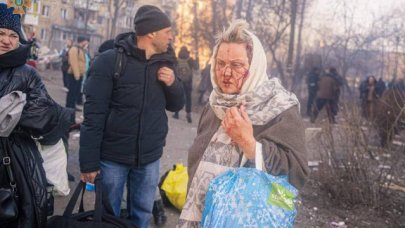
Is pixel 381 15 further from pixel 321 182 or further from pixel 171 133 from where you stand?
pixel 321 182

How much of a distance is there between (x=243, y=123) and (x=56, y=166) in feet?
6.94

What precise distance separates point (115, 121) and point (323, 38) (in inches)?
→ 877

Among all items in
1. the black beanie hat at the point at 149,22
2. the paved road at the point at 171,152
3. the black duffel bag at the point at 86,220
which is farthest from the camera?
the paved road at the point at 171,152

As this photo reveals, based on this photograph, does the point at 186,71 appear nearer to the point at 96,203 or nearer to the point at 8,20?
the point at 8,20

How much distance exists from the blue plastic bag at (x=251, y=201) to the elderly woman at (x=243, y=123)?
113 millimetres

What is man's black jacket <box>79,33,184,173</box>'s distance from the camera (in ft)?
8.70

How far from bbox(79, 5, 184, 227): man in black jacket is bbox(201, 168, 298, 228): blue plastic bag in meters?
1.18

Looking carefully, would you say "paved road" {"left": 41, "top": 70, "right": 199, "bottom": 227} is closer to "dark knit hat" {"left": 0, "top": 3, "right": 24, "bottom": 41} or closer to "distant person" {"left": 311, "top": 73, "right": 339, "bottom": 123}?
"dark knit hat" {"left": 0, "top": 3, "right": 24, "bottom": 41}

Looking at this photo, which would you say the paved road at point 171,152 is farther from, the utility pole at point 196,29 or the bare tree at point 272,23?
the utility pole at point 196,29

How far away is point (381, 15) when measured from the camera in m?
21.5

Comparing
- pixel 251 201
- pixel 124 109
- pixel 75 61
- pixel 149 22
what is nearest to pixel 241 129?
pixel 251 201

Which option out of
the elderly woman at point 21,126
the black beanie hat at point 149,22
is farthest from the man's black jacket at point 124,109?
the elderly woman at point 21,126

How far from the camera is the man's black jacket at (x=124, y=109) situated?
2.65 m

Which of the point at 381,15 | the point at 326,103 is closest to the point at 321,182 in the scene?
the point at 326,103
